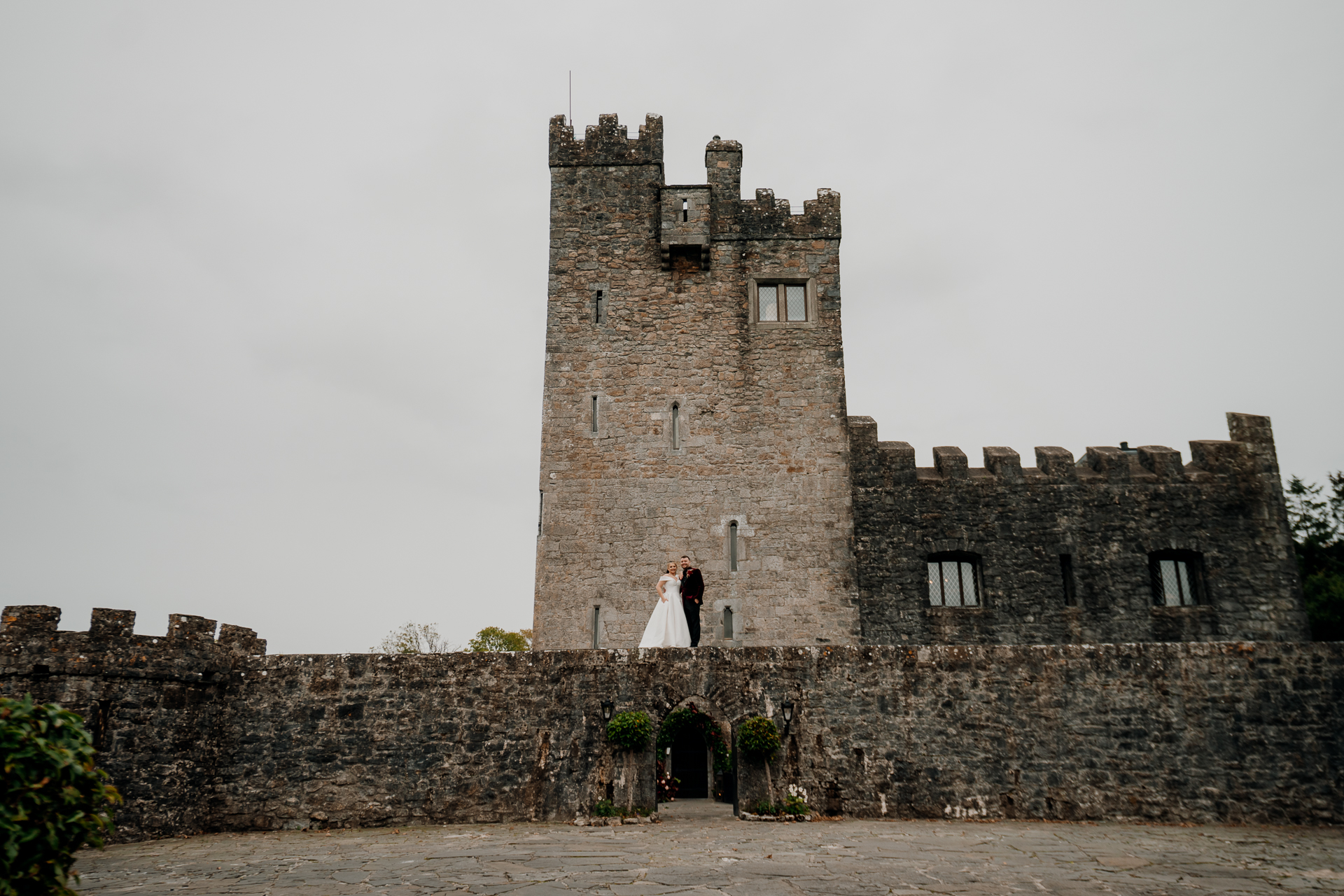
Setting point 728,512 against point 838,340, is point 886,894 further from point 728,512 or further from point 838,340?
point 838,340

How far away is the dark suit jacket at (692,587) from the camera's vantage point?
44.5 feet

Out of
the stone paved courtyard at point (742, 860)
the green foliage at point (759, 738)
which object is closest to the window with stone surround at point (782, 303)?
the green foliage at point (759, 738)

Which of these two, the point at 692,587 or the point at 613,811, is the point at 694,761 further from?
the point at 613,811

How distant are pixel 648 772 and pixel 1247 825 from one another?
25.0ft

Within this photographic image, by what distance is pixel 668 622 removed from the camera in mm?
13344

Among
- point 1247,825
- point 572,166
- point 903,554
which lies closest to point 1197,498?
point 903,554

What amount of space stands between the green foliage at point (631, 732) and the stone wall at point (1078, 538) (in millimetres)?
8380

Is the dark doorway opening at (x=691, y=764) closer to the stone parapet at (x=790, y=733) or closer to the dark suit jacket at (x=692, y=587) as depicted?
the dark suit jacket at (x=692, y=587)

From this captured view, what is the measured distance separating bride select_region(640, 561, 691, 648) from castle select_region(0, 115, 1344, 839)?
3.88ft

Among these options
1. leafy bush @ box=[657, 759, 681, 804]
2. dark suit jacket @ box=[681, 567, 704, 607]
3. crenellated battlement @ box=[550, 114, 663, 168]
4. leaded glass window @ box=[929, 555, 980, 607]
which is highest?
crenellated battlement @ box=[550, 114, 663, 168]

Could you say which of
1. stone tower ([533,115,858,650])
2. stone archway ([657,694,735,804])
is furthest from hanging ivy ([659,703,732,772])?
stone tower ([533,115,858,650])

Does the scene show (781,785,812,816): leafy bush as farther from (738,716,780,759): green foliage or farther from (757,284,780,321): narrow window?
(757,284,780,321): narrow window

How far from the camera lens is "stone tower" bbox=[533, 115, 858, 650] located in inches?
712

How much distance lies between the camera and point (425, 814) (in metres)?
11.2
